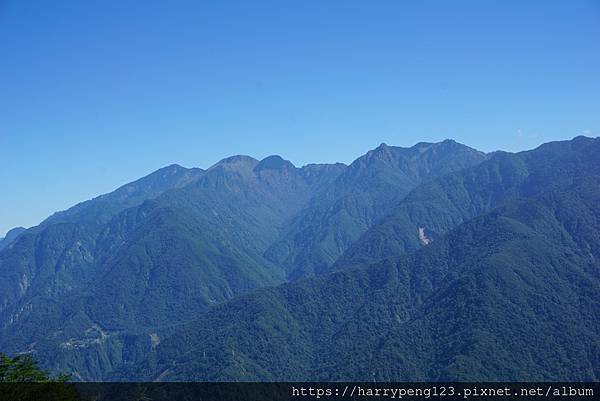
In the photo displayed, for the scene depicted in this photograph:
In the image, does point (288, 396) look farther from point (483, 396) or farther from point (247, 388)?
point (483, 396)

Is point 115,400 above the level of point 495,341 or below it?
above

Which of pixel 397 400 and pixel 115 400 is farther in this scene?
pixel 397 400

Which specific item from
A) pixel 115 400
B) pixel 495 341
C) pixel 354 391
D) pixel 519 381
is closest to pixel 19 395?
pixel 115 400

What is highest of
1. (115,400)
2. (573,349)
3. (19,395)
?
(19,395)

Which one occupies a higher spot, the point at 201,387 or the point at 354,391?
the point at 201,387

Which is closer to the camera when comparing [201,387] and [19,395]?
[19,395]

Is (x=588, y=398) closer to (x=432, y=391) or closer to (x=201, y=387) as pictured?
(x=432, y=391)

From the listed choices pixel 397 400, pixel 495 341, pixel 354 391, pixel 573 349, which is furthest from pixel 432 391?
pixel 573 349

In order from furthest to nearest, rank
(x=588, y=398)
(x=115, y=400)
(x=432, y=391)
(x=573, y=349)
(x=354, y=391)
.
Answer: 1. (x=573, y=349)
2. (x=354, y=391)
3. (x=432, y=391)
4. (x=588, y=398)
5. (x=115, y=400)

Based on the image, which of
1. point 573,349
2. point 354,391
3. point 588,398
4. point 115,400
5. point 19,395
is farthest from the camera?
point 573,349
